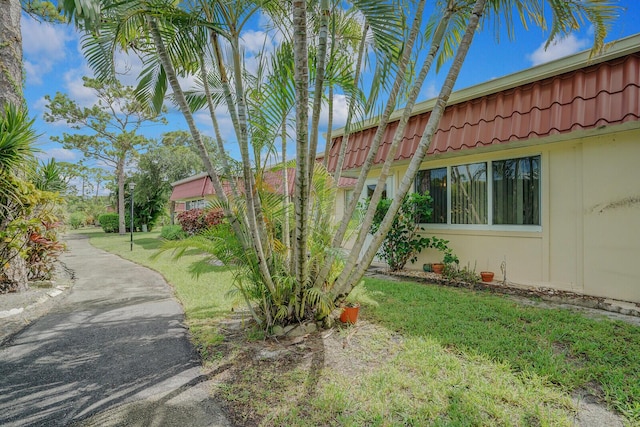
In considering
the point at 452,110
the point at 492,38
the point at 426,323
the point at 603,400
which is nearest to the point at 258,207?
the point at 426,323

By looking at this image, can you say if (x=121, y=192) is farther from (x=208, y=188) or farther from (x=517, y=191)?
(x=517, y=191)

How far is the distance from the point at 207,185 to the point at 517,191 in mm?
15436

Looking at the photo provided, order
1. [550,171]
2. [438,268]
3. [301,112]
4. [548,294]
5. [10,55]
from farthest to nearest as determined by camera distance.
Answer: [438,268] → [10,55] → [550,171] → [548,294] → [301,112]

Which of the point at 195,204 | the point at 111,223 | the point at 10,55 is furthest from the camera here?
the point at 111,223

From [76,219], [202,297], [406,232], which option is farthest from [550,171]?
[76,219]

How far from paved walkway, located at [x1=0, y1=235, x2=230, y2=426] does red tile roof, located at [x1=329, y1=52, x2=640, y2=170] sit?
5503 millimetres

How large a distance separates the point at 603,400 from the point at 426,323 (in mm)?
1918

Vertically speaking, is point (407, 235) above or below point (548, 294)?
above

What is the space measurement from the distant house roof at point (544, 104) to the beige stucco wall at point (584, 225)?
0.56 metres

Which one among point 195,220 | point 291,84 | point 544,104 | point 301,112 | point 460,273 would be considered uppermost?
point 544,104

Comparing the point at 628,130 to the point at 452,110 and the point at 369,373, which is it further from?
the point at 369,373

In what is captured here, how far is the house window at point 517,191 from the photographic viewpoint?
588 centimetres

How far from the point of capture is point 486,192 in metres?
6.56

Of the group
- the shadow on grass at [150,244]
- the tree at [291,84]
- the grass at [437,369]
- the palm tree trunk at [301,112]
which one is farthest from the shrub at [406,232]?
the shadow on grass at [150,244]
